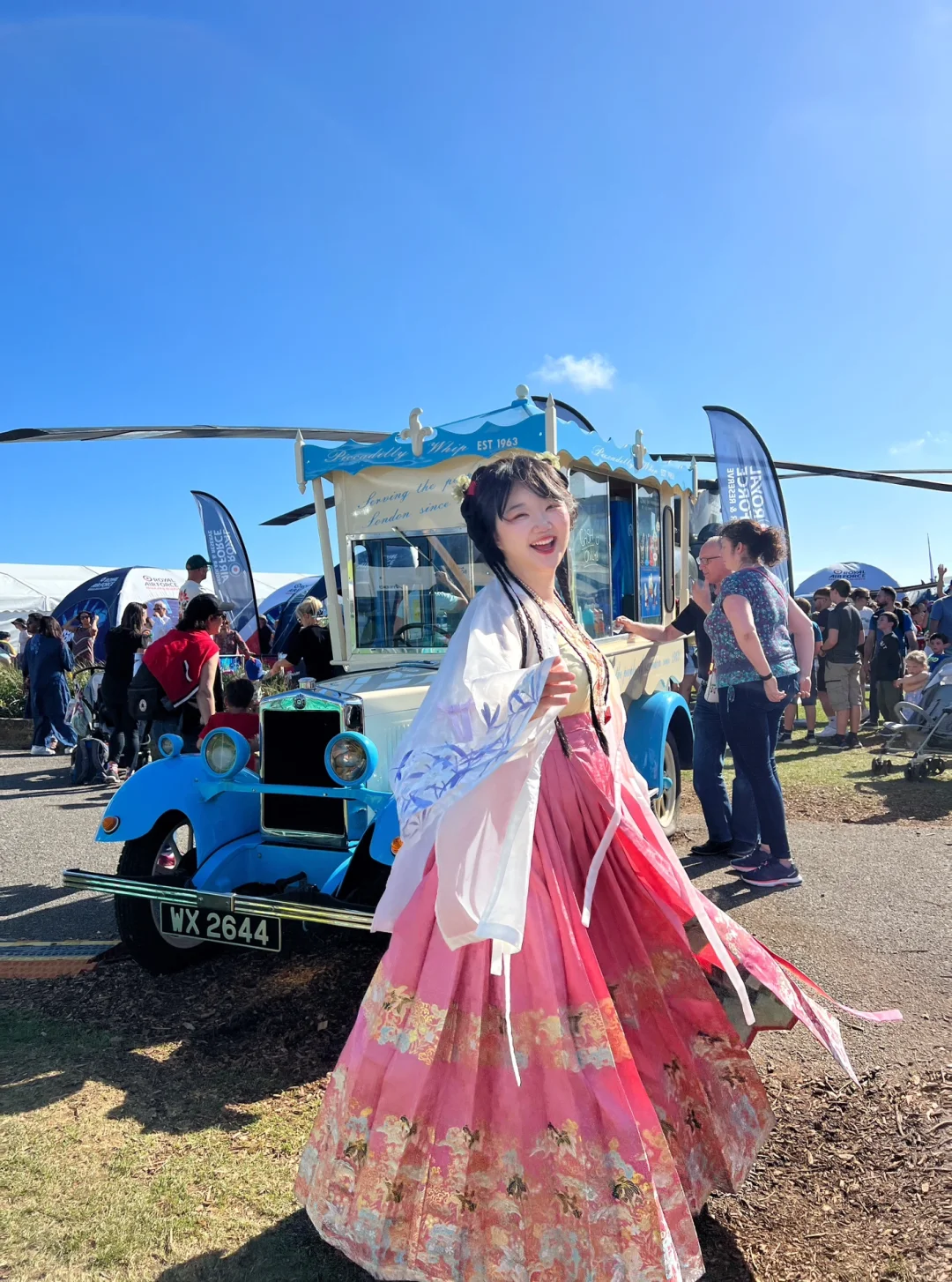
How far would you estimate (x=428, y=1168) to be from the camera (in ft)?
5.68

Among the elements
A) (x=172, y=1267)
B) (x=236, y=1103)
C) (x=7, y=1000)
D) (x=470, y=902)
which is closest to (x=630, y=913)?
(x=470, y=902)

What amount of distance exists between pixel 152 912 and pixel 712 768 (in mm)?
3259

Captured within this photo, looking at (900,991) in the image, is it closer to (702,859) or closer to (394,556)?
(702,859)

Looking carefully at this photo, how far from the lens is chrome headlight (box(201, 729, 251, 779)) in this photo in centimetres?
383

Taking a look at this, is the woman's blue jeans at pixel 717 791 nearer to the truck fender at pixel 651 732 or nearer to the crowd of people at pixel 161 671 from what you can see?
the truck fender at pixel 651 732

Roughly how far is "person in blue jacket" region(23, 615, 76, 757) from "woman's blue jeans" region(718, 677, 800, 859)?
8.58 m

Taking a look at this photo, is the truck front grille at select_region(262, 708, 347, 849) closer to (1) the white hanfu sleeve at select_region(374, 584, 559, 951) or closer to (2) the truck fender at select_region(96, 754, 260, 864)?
(2) the truck fender at select_region(96, 754, 260, 864)

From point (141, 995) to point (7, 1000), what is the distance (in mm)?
559

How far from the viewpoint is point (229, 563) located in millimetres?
14031

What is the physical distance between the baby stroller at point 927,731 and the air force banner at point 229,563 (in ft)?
30.6

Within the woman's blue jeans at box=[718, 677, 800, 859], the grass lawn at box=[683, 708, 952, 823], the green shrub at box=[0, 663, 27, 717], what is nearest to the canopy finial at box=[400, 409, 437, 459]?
the woman's blue jeans at box=[718, 677, 800, 859]

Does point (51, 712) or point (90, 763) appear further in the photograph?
point (51, 712)

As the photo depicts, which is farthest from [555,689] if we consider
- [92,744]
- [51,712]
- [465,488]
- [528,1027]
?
[51,712]

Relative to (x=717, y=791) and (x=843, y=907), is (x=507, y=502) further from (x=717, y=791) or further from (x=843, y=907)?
(x=717, y=791)
